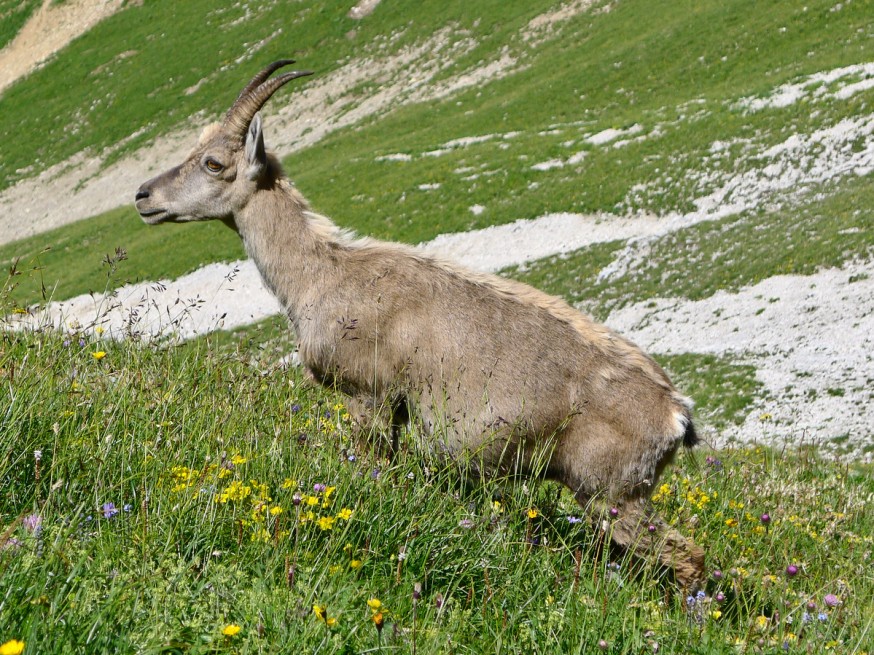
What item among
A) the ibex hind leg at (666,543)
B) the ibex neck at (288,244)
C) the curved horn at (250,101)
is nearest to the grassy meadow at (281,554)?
the ibex hind leg at (666,543)

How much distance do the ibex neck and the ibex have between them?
14mm

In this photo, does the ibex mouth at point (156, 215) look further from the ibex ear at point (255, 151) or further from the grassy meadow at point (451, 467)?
the grassy meadow at point (451, 467)

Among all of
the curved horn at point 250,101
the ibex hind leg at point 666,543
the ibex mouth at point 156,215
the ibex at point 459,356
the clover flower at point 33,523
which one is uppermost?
the curved horn at point 250,101

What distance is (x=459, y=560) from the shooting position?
4578mm

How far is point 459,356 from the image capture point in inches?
279

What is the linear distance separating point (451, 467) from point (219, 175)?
4745mm

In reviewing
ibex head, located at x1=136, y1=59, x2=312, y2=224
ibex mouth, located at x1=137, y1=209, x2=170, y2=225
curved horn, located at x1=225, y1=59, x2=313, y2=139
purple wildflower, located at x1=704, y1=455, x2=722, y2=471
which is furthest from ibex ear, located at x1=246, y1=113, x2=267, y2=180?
purple wildflower, located at x1=704, y1=455, x2=722, y2=471

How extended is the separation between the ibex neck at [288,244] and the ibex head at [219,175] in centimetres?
22

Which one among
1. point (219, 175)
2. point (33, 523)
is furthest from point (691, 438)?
point (219, 175)

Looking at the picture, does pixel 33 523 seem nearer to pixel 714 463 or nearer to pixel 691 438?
pixel 691 438

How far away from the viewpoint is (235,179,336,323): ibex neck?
26.6ft

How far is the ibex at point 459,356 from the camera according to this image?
251 inches

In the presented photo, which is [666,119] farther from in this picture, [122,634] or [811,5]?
[122,634]

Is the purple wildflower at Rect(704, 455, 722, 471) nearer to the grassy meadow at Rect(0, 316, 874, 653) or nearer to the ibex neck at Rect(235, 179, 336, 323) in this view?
the grassy meadow at Rect(0, 316, 874, 653)
